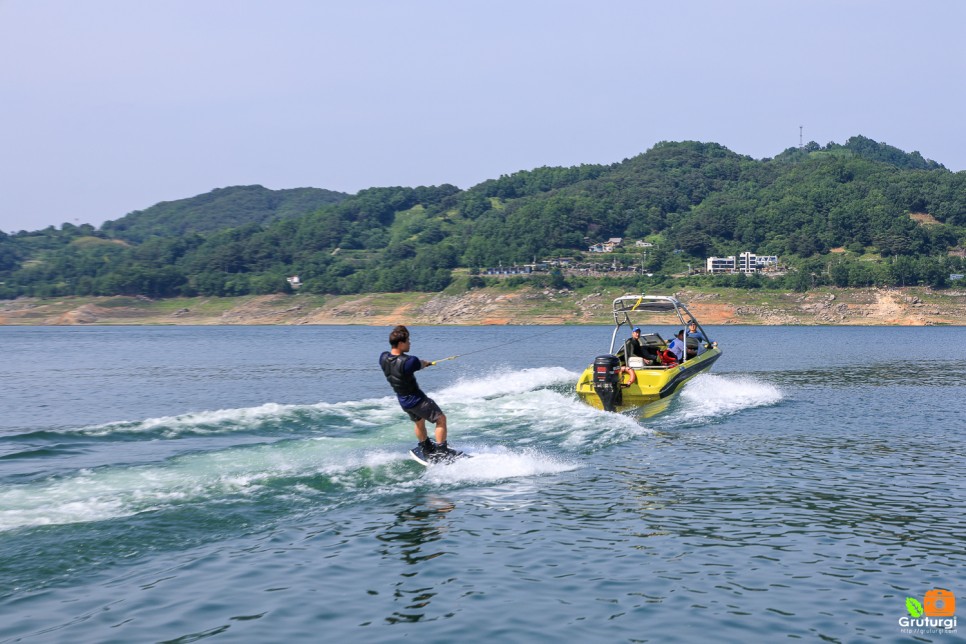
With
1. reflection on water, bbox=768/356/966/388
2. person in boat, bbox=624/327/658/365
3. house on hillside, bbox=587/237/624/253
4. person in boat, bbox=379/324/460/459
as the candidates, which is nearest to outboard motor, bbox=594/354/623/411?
person in boat, bbox=624/327/658/365

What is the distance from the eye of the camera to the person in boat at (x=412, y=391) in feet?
49.2

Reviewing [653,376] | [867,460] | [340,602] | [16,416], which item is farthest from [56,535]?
[16,416]

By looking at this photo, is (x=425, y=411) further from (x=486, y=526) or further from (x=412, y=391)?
(x=486, y=526)

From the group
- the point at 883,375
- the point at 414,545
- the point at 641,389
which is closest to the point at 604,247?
the point at 883,375

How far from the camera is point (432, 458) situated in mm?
15656

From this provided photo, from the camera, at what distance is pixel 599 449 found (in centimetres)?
1897

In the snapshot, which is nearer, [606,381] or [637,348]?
[606,381]

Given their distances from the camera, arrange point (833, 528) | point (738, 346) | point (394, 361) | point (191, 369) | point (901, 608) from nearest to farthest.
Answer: point (901, 608) → point (833, 528) → point (394, 361) → point (191, 369) → point (738, 346)

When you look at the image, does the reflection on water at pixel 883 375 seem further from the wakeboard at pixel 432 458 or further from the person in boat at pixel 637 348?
the wakeboard at pixel 432 458

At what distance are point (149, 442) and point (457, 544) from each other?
35.4 feet

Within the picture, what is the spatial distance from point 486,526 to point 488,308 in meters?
132

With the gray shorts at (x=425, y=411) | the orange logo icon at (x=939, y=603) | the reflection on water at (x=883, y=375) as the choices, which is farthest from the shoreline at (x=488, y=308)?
the orange logo icon at (x=939, y=603)

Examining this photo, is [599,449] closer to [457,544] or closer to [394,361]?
[394,361]

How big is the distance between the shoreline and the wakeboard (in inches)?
4612
